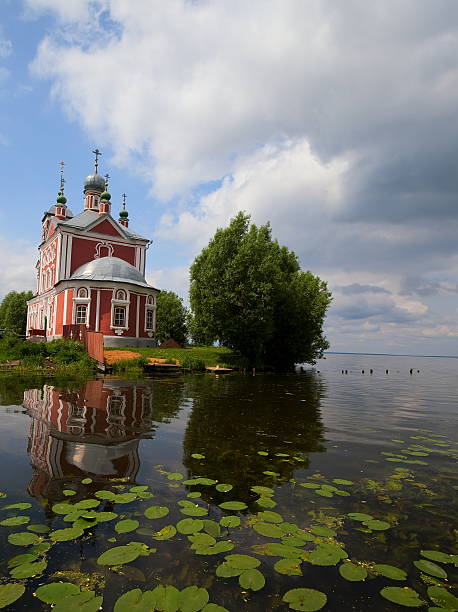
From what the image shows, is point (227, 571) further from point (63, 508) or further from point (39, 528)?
point (63, 508)

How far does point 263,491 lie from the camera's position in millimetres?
5812

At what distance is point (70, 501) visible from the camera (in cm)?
519

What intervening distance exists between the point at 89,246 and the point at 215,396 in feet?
117

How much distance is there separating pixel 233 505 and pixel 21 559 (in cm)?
258

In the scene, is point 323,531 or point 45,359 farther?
point 45,359

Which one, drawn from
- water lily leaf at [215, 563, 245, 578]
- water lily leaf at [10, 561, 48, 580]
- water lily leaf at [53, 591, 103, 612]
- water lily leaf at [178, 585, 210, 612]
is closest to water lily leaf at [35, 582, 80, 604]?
water lily leaf at [53, 591, 103, 612]

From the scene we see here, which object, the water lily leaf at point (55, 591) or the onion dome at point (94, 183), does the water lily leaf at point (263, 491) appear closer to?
the water lily leaf at point (55, 591)

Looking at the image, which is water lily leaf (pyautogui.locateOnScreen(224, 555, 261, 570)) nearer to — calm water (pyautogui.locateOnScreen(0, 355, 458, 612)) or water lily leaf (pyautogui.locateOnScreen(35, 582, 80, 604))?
calm water (pyautogui.locateOnScreen(0, 355, 458, 612))

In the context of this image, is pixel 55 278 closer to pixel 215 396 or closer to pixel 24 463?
pixel 215 396

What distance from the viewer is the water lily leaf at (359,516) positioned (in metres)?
5.00

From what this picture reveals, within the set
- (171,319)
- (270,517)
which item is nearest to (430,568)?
(270,517)

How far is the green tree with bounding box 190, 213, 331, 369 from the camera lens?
116 ft

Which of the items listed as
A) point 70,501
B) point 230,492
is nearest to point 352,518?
point 230,492

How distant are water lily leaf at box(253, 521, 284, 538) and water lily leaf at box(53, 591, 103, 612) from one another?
6.43 feet
